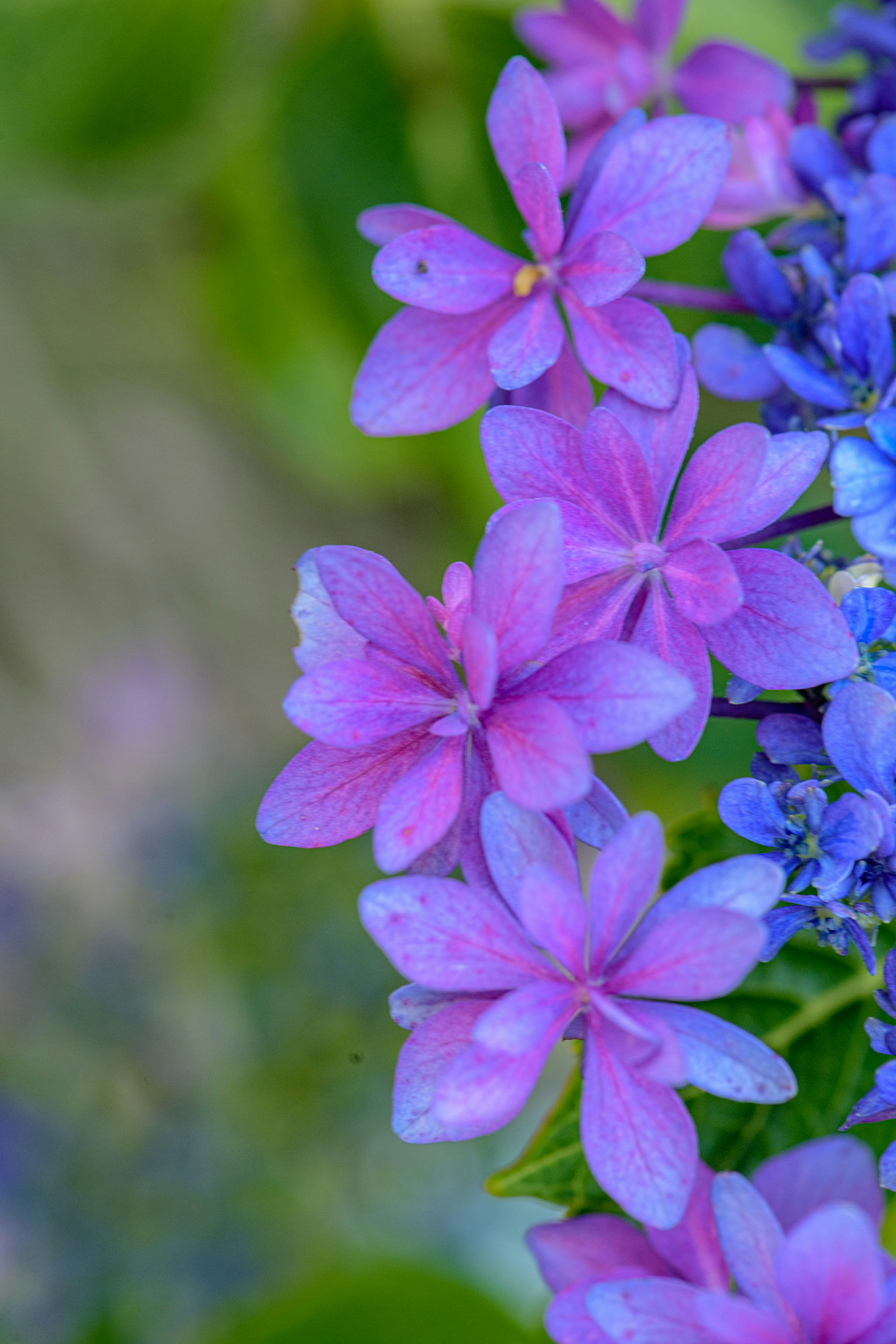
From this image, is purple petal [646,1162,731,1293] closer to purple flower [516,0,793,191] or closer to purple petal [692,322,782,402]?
purple petal [692,322,782,402]

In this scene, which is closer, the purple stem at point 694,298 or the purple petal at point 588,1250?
the purple petal at point 588,1250

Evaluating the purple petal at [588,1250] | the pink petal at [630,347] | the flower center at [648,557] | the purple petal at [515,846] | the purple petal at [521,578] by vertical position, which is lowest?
the purple petal at [588,1250]

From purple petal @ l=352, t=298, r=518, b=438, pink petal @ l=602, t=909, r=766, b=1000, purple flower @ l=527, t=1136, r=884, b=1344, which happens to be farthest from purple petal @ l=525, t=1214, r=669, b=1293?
purple petal @ l=352, t=298, r=518, b=438

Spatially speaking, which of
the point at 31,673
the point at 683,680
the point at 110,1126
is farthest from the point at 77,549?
the point at 683,680

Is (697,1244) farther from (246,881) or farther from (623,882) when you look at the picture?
(246,881)

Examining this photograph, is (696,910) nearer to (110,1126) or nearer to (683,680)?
(683,680)

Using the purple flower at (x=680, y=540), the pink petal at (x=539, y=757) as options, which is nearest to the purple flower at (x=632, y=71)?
the purple flower at (x=680, y=540)

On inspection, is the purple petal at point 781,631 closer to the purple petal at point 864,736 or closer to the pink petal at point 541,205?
the purple petal at point 864,736
